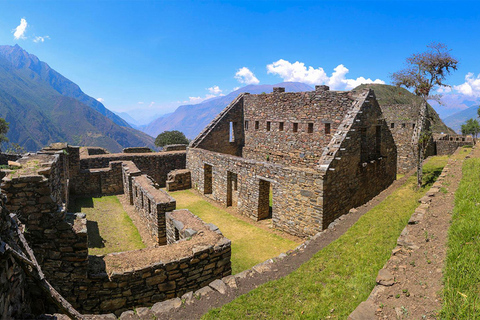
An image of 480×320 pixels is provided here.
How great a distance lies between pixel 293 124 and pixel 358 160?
19.3 feet

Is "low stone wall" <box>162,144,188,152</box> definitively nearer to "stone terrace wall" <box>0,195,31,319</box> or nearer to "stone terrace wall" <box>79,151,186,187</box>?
"stone terrace wall" <box>79,151,186,187</box>

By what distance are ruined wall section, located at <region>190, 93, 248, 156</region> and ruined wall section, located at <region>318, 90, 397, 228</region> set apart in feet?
35.3

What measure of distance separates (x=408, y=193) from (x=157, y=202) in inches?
451

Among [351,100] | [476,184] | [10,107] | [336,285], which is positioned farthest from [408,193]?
[10,107]

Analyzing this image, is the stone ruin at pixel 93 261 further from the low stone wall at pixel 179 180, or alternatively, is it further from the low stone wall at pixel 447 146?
the low stone wall at pixel 447 146

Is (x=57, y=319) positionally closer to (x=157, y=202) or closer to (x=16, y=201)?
(x=16, y=201)

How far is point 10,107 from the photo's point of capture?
170 meters

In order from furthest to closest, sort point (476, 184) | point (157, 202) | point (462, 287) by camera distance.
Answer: point (157, 202), point (476, 184), point (462, 287)

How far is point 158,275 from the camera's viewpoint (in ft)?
21.1

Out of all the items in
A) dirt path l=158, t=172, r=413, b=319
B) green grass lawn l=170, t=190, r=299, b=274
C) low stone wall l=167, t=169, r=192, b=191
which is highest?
low stone wall l=167, t=169, r=192, b=191

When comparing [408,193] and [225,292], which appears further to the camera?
[408,193]

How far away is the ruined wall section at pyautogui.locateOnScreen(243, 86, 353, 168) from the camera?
15.9 m

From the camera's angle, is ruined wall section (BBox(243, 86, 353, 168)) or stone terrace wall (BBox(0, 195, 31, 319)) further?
ruined wall section (BBox(243, 86, 353, 168))

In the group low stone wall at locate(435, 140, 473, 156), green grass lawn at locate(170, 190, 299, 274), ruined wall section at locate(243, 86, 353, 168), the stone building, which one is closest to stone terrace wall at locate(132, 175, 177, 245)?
green grass lawn at locate(170, 190, 299, 274)
